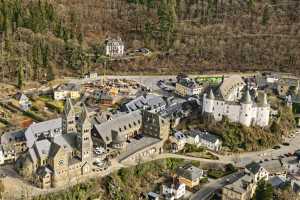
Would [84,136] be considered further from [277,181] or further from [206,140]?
[277,181]

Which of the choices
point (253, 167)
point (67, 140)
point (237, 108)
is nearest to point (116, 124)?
point (67, 140)

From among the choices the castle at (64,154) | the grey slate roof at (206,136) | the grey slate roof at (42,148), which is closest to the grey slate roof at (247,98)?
the grey slate roof at (206,136)

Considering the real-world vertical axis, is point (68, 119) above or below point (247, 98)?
below

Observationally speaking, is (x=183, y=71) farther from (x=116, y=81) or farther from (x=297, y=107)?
(x=297, y=107)

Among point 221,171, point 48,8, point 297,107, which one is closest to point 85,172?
point 221,171

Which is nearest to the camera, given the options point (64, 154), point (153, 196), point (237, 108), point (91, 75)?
point (64, 154)

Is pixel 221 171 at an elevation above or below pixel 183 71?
below
